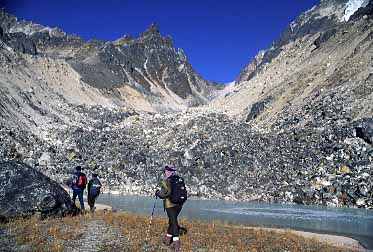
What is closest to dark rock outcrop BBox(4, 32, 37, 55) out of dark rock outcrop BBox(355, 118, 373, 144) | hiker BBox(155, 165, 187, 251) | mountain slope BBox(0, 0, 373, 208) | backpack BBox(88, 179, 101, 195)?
mountain slope BBox(0, 0, 373, 208)

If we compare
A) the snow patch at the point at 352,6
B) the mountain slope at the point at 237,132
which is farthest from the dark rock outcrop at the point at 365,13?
the snow patch at the point at 352,6

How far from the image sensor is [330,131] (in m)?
52.7

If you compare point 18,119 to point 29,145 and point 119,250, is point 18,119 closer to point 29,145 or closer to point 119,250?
point 29,145

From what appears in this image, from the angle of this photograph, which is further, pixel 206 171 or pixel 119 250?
pixel 206 171

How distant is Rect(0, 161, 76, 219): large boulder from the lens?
50.5 feet

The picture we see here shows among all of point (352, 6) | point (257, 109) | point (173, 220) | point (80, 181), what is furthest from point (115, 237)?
point (352, 6)

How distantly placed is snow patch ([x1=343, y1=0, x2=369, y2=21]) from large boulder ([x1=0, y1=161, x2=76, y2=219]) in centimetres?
9822

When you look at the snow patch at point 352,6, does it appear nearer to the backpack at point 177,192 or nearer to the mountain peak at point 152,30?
the mountain peak at point 152,30

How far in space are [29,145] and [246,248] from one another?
42267mm

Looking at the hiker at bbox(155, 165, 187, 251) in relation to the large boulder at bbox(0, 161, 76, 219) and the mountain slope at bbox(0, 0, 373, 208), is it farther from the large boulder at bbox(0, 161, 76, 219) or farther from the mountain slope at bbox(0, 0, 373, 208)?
the mountain slope at bbox(0, 0, 373, 208)

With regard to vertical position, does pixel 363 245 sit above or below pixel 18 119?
below

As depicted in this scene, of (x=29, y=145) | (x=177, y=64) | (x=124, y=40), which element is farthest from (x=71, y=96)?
(x=177, y=64)

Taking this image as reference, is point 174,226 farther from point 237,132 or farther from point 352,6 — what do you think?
point 352,6

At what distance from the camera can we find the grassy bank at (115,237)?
12312 mm
